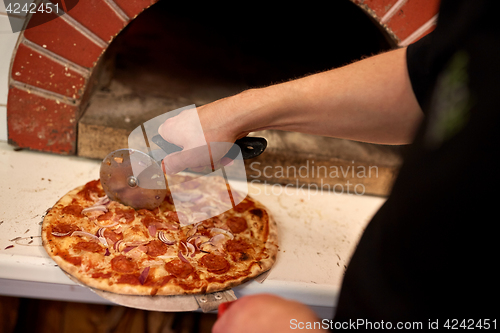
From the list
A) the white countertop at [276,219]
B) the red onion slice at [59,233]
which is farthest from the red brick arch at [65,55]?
the red onion slice at [59,233]

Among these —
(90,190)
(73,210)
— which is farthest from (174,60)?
(73,210)

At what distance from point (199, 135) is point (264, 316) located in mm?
567

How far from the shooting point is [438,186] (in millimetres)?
376

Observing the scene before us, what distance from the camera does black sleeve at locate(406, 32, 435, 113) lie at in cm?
69

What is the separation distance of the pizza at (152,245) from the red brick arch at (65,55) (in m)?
0.39

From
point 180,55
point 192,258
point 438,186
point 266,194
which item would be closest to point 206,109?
point 192,258

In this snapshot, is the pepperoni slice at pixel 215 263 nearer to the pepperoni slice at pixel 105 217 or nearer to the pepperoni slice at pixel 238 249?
the pepperoni slice at pixel 238 249

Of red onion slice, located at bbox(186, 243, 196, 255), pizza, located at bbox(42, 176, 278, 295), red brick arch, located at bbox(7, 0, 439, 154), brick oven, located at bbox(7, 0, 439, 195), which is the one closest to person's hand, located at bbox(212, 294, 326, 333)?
pizza, located at bbox(42, 176, 278, 295)

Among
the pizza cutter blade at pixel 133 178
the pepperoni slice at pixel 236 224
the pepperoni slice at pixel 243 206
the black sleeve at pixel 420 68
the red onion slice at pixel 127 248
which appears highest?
the black sleeve at pixel 420 68

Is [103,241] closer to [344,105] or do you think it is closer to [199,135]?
[199,135]

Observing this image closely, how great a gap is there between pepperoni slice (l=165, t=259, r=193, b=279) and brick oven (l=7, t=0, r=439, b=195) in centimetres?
64

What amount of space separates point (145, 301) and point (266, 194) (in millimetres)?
705

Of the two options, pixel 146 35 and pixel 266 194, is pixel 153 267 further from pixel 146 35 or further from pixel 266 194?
pixel 146 35

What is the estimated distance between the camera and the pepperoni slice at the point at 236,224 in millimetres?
1116
